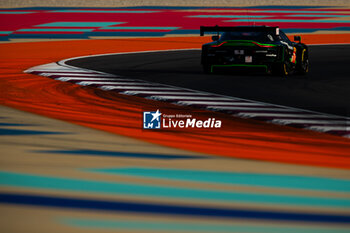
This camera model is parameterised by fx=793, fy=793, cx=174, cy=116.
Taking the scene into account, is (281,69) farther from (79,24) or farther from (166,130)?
(79,24)

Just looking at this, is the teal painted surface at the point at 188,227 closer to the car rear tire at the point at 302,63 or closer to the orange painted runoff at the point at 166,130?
the orange painted runoff at the point at 166,130

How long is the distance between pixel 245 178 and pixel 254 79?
1024cm

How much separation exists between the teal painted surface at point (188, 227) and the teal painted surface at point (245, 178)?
1.31 metres

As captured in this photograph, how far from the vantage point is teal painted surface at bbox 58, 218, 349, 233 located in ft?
17.6

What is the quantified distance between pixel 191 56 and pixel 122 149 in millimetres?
17038

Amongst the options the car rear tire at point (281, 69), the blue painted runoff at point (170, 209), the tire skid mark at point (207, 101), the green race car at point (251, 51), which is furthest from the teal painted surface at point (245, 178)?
the car rear tire at point (281, 69)

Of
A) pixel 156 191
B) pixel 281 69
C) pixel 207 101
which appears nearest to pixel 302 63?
pixel 281 69

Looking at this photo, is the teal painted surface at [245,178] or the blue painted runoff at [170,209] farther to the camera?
the teal painted surface at [245,178]

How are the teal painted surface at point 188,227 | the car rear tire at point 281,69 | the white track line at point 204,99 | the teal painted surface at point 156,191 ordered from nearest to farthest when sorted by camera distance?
the teal painted surface at point 188,227, the teal painted surface at point 156,191, the white track line at point 204,99, the car rear tire at point 281,69

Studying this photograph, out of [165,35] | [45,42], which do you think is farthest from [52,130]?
[165,35]

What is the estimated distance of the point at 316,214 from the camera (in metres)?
5.80

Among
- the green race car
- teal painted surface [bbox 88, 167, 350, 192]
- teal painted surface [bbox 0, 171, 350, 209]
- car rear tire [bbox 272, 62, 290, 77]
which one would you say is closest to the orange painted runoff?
teal painted surface [bbox 88, 167, 350, 192]

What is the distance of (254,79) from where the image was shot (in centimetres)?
1716

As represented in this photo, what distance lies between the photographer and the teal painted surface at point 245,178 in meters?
6.79
